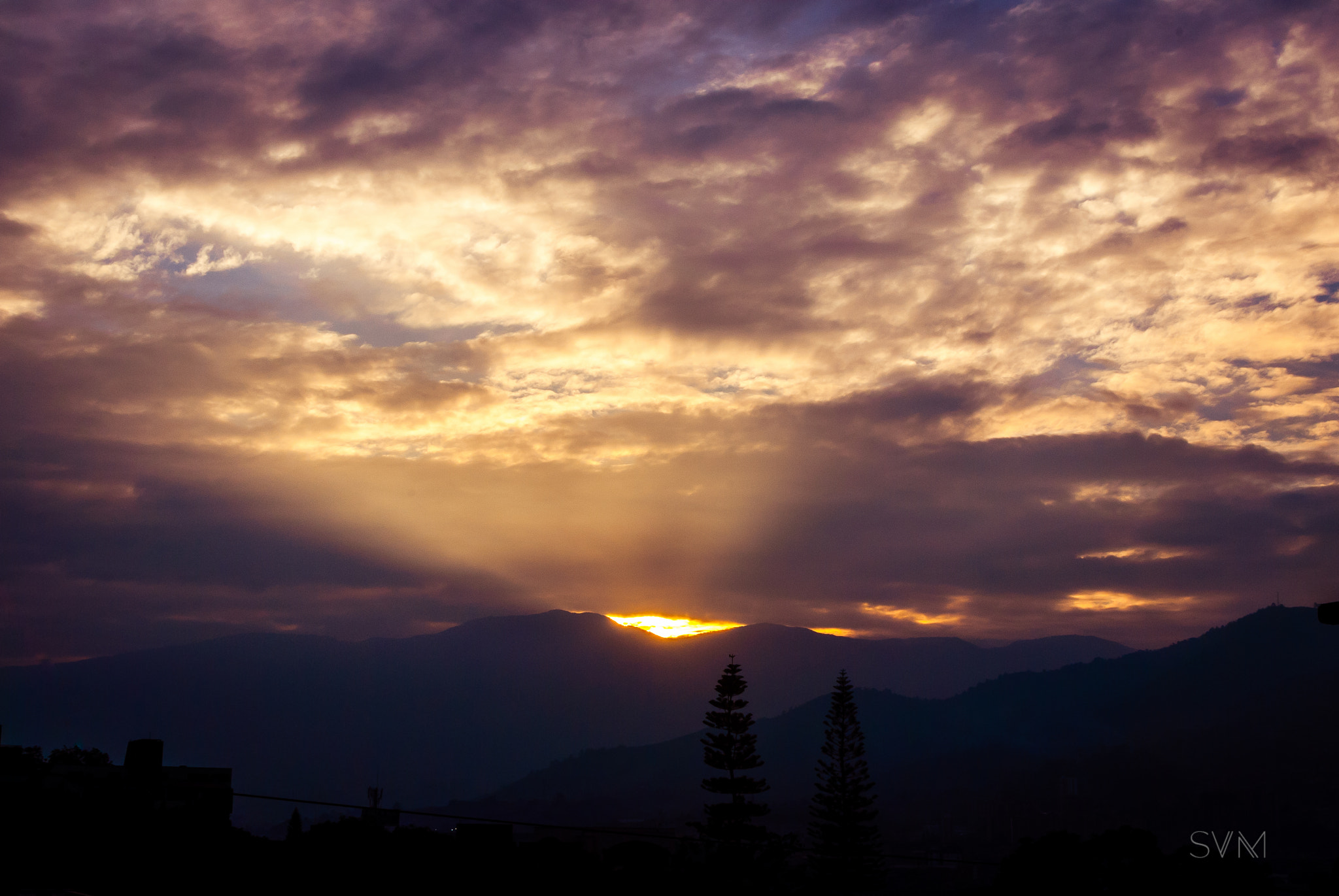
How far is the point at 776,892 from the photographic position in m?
69.4

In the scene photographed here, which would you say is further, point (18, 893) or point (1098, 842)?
point (1098, 842)

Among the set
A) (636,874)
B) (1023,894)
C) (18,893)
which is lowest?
(1023,894)

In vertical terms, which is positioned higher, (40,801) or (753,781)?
(40,801)

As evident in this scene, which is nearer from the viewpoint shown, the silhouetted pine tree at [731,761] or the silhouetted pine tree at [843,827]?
the silhouetted pine tree at [731,761]

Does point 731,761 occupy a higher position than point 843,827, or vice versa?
point 731,761

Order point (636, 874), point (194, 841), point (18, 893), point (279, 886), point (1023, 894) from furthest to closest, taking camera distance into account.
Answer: point (1023, 894) → point (636, 874) → point (194, 841) → point (279, 886) → point (18, 893)

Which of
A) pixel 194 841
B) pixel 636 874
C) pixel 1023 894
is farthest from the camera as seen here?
pixel 1023 894

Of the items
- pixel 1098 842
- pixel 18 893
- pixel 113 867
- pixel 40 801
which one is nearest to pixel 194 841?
pixel 113 867

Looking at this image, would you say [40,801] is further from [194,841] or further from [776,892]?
[776,892]

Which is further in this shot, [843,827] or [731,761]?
[843,827]

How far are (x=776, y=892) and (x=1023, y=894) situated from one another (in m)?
30.3

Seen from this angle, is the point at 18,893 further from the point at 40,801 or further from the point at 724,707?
the point at 724,707

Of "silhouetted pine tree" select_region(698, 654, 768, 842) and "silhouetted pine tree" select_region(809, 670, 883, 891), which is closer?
"silhouetted pine tree" select_region(698, 654, 768, 842)

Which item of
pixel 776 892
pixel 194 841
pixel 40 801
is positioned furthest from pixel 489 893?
pixel 776 892
